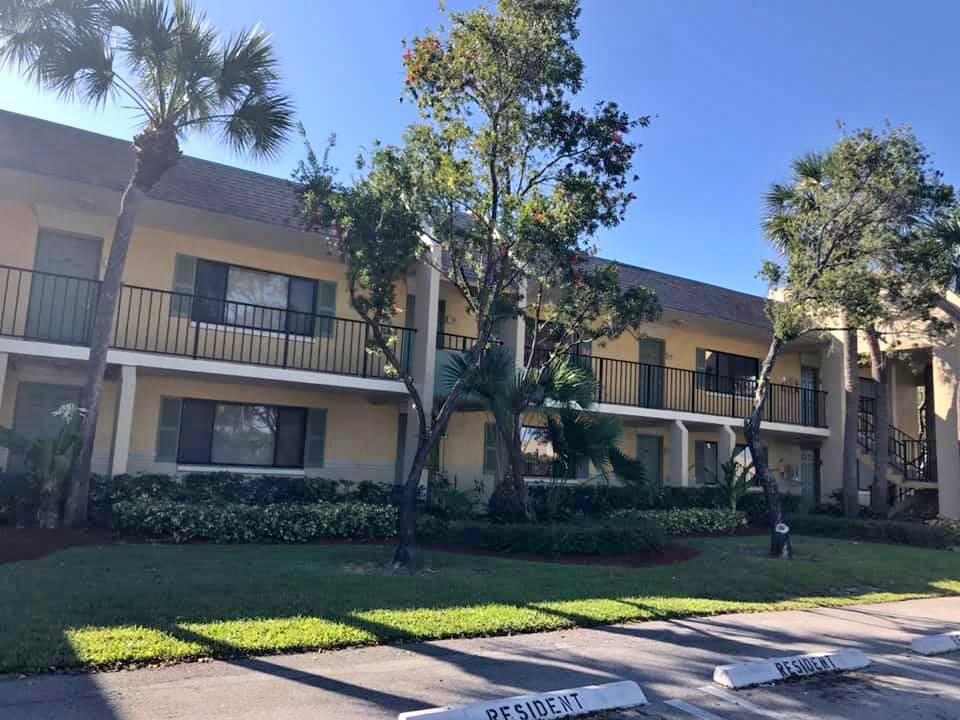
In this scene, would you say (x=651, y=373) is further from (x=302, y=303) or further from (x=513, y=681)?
(x=513, y=681)

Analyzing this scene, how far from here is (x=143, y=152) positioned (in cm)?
1190

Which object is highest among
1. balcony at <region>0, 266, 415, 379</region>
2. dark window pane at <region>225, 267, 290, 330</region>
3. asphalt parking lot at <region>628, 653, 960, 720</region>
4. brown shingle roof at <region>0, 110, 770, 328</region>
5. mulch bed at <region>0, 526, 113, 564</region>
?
brown shingle roof at <region>0, 110, 770, 328</region>

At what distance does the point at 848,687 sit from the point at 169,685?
17.3 feet

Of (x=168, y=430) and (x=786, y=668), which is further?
(x=168, y=430)

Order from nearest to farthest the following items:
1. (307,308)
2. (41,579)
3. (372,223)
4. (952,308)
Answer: (41,579) → (372,223) → (307,308) → (952,308)

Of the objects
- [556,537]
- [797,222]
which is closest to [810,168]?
[797,222]

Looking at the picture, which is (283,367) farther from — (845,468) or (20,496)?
(845,468)

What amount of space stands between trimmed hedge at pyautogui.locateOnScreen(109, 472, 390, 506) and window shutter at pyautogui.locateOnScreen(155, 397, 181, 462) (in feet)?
A: 4.19

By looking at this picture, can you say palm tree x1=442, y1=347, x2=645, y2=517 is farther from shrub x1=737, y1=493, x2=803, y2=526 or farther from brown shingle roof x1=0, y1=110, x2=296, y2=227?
shrub x1=737, y1=493, x2=803, y2=526

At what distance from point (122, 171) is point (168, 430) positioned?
4815 millimetres

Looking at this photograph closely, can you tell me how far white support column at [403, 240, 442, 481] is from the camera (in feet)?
50.5

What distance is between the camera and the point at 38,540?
10.5m

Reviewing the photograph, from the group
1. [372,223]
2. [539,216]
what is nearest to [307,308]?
[372,223]

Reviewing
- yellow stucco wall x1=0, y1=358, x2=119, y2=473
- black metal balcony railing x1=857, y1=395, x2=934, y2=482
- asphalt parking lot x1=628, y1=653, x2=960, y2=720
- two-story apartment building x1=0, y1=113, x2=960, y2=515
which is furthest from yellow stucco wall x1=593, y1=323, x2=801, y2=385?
asphalt parking lot x1=628, y1=653, x2=960, y2=720
